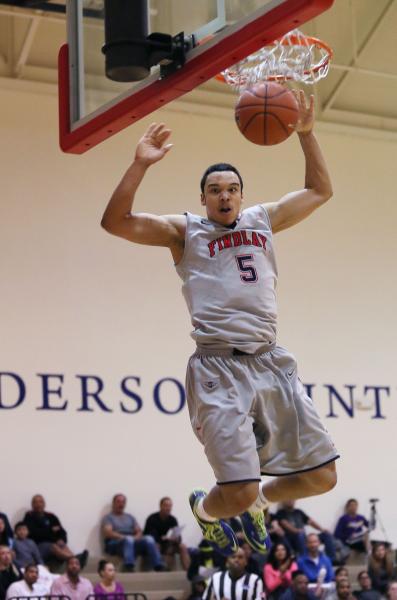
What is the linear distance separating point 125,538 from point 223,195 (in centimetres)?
1005

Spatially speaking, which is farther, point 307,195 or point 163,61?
point 307,195

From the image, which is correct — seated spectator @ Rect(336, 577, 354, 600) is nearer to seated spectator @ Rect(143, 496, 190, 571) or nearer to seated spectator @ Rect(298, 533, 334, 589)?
seated spectator @ Rect(298, 533, 334, 589)

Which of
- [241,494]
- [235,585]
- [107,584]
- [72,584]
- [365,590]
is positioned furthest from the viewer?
[365,590]

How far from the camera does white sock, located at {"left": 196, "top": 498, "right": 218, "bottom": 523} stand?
22.0 feet

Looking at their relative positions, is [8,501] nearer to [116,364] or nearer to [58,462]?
[58,462]

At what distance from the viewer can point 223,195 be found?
6.62 metres

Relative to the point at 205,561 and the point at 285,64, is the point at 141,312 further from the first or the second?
the point at 285,64

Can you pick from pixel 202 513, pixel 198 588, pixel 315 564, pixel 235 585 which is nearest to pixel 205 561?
pixel 198 588

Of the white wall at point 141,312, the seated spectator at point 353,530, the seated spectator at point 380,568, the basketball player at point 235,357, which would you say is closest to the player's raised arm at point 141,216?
the basketball player at point 235,357

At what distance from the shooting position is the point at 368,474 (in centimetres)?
1841

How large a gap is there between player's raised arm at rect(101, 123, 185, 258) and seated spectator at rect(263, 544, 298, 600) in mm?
9370

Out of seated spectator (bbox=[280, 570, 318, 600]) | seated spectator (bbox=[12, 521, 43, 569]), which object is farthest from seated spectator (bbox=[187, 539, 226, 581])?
seated spectator (bbox=[12, 521, 43, 569])

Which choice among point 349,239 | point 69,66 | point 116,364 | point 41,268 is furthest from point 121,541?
point 69,66

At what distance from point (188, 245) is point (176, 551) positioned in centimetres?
1025
